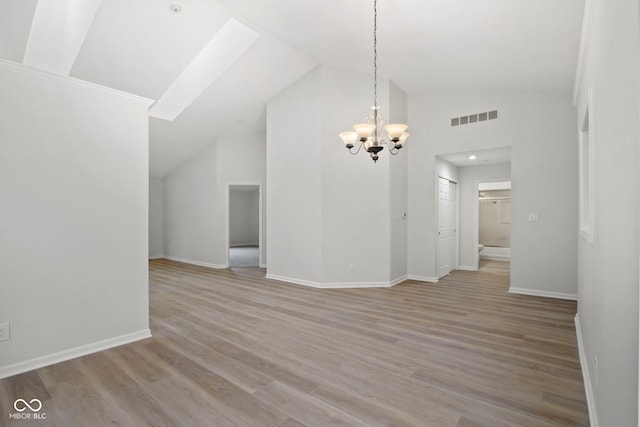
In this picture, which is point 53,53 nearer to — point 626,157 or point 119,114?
point 119,114

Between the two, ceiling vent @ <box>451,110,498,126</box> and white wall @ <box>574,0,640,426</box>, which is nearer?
white wall @ <box>574,0,640,426</box>

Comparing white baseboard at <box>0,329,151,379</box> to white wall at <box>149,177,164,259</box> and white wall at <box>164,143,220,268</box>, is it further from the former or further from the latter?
white wall at <box>149,177,164,259</box>

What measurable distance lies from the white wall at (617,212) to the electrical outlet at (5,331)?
372 cm

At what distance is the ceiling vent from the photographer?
16.5 ft

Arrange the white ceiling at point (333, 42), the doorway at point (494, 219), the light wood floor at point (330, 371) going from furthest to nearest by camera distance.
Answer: the doorway at point (494, 219) → the white ceiling at point (333, 42) → the light wood floor at point (330, 371)

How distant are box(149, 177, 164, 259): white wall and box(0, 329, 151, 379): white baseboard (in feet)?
21.6

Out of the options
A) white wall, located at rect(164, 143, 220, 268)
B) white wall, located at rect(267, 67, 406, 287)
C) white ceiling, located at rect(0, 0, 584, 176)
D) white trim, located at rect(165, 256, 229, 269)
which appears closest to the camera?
white ceiling, located at rect(0, 0, 584, 176)

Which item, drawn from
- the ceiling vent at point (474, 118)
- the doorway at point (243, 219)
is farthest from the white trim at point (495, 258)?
the doorway at point (243, 219)

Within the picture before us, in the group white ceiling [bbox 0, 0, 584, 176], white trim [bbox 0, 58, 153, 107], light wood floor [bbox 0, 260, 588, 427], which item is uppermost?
white ceiling [bbox 0, 0, 584, 176]

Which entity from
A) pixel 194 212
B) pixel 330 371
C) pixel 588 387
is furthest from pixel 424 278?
pixel 194 212

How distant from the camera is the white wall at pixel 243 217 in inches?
512

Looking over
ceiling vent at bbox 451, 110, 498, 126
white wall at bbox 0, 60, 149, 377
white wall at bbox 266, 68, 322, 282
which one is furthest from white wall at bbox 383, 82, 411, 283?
white wall at bbox 0, 60, 149, 377

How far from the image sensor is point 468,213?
23.3 feet

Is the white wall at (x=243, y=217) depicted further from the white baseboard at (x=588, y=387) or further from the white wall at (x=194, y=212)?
the white baseboard at (x=588, y=387)
